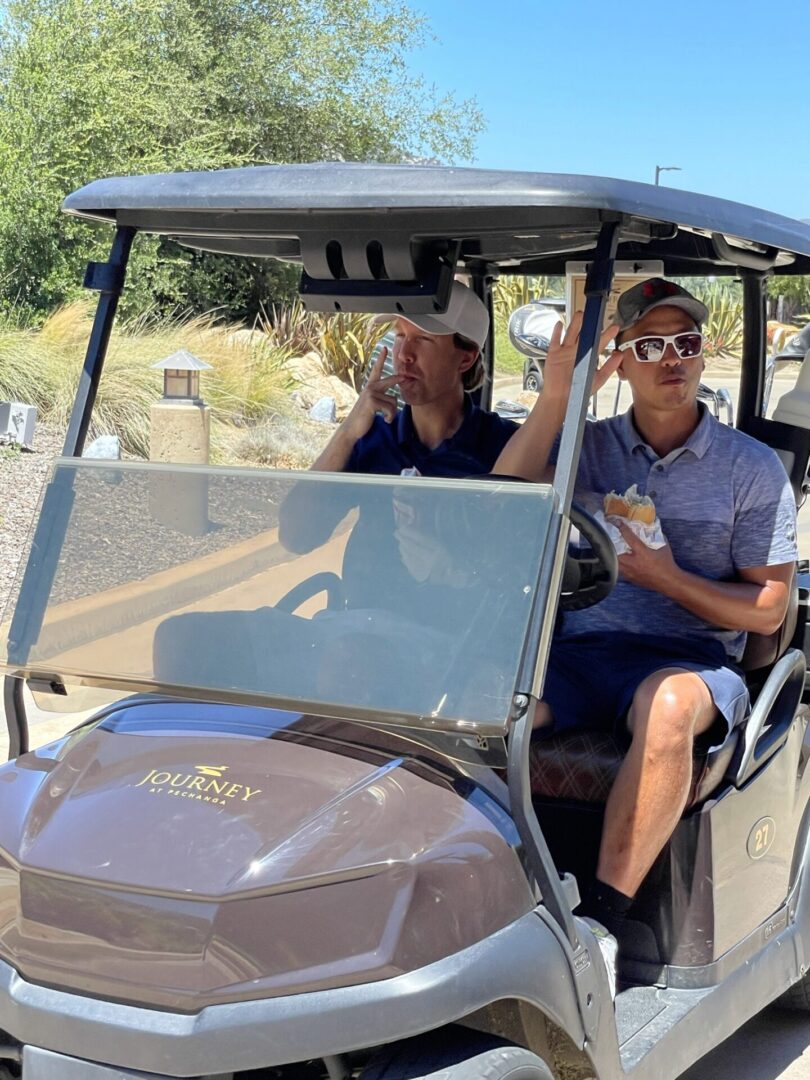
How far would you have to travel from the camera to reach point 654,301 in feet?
8.71

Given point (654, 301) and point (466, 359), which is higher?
point (654, 301)

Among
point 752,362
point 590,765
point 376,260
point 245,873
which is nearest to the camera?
point 245,873

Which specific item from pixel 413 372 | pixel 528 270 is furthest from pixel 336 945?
pixel 528 270

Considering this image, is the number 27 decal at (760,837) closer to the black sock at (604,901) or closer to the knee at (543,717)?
the black sock at (604,901)

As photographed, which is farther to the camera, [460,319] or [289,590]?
[460,319]

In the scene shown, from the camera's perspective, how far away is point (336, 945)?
161 cm

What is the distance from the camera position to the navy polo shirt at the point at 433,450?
298cm

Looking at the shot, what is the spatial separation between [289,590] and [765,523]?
1.00 metres

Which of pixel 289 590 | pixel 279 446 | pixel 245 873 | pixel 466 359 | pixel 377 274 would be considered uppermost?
pixel 377 274

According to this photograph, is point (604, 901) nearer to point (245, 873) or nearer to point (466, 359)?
point (245, 873)

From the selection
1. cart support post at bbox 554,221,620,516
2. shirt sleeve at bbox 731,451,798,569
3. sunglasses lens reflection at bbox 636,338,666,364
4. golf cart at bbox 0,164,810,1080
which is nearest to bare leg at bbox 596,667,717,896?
golf cart at bbox 0,164,810,1080

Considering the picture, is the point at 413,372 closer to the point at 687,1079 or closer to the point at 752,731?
the point at 752,731

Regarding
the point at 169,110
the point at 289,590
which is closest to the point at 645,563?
the point at 289,590

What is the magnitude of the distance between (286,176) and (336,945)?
3.64ft
